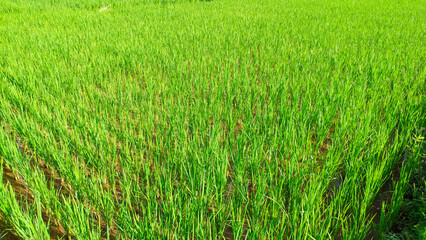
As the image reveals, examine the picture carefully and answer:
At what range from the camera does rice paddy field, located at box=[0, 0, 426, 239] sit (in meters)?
1.07

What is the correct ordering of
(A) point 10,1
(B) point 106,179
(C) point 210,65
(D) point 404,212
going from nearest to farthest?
1. (D) point 404,212
2. (B) point 106,179
3. (C) point 210,65
4. (A) point 10,1

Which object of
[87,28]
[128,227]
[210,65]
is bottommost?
[128,227]

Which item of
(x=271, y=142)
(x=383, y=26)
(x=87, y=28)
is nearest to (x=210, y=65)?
(x=271, y=142)

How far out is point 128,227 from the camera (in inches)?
37.8

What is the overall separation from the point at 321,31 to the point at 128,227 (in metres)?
4.32

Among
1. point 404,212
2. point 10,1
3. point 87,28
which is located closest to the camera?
point 404,212

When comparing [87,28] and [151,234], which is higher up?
[87,28]

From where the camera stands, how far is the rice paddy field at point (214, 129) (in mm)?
1065

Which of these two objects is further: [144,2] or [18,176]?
[144,2]

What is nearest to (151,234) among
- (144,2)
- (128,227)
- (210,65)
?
(128,227)

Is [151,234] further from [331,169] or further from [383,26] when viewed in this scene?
[383,26]

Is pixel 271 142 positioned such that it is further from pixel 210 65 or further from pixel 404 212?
pixel 210 65

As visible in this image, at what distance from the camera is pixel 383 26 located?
4727 millimetres

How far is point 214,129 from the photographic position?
1417 millimetres
